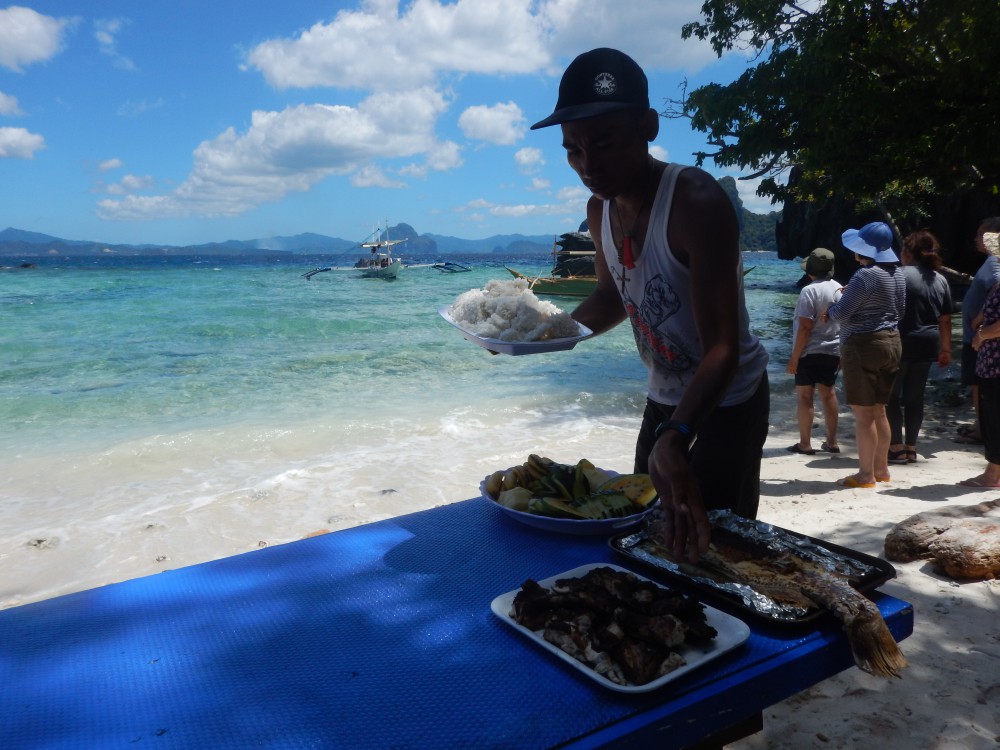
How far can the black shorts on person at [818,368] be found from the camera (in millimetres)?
6422

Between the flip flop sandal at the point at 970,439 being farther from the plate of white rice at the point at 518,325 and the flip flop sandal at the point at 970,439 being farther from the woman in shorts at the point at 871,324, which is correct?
the plate of white rice at the point at 518,325

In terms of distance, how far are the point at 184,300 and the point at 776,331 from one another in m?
24.0

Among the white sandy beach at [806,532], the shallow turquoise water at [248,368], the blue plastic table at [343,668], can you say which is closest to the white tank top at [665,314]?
the blue plastic table at [343,668]

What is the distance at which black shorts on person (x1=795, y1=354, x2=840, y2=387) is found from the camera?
642 centimetres

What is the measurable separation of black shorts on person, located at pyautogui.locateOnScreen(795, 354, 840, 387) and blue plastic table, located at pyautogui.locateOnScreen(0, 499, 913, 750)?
17.1ft

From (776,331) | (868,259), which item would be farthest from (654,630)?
(776,331)

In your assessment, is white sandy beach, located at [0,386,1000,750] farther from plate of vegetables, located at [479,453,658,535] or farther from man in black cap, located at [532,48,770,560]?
plate of vegetables, located at [479,453,658,535]

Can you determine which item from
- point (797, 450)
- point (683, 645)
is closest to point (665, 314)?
point (683, 645)

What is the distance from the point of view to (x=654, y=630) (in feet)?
4.56

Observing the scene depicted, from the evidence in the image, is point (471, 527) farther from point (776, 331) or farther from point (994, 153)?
point (776, 331)

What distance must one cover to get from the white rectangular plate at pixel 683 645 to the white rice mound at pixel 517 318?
88 cm

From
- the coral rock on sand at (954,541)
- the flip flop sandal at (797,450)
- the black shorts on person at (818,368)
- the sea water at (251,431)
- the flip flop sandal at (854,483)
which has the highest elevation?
the black shorts on person at (818,368)

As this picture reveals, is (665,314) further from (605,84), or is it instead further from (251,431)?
(251,431)

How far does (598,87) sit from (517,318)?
2.41 feet
